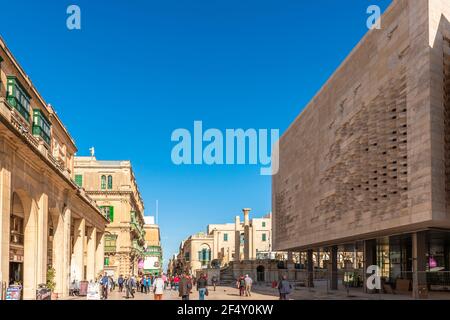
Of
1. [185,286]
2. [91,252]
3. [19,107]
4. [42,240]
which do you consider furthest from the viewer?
[91,252]

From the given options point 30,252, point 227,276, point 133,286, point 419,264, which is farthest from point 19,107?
point 227,276

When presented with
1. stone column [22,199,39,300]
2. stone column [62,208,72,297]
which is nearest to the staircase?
stone column [62,208,72,297]

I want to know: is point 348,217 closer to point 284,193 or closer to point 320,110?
point 320,110

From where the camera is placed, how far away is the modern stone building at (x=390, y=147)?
32625 mm

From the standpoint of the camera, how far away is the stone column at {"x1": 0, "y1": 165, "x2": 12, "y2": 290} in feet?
80.3

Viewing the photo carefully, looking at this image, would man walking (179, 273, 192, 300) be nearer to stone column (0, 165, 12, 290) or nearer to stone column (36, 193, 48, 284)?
stone column (0, 165, 12, 290)

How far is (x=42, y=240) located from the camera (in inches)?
1271

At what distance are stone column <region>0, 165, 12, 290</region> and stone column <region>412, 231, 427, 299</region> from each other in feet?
78.4

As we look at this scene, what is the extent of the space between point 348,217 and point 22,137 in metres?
27.6

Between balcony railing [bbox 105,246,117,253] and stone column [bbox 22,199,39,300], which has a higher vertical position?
stone column [bbox 22,199,39,300]

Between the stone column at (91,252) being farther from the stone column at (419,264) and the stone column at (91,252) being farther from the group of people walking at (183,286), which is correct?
the stone column at (419,264)

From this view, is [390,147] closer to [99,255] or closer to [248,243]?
[99,255]

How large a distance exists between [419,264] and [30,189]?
79.9ft
